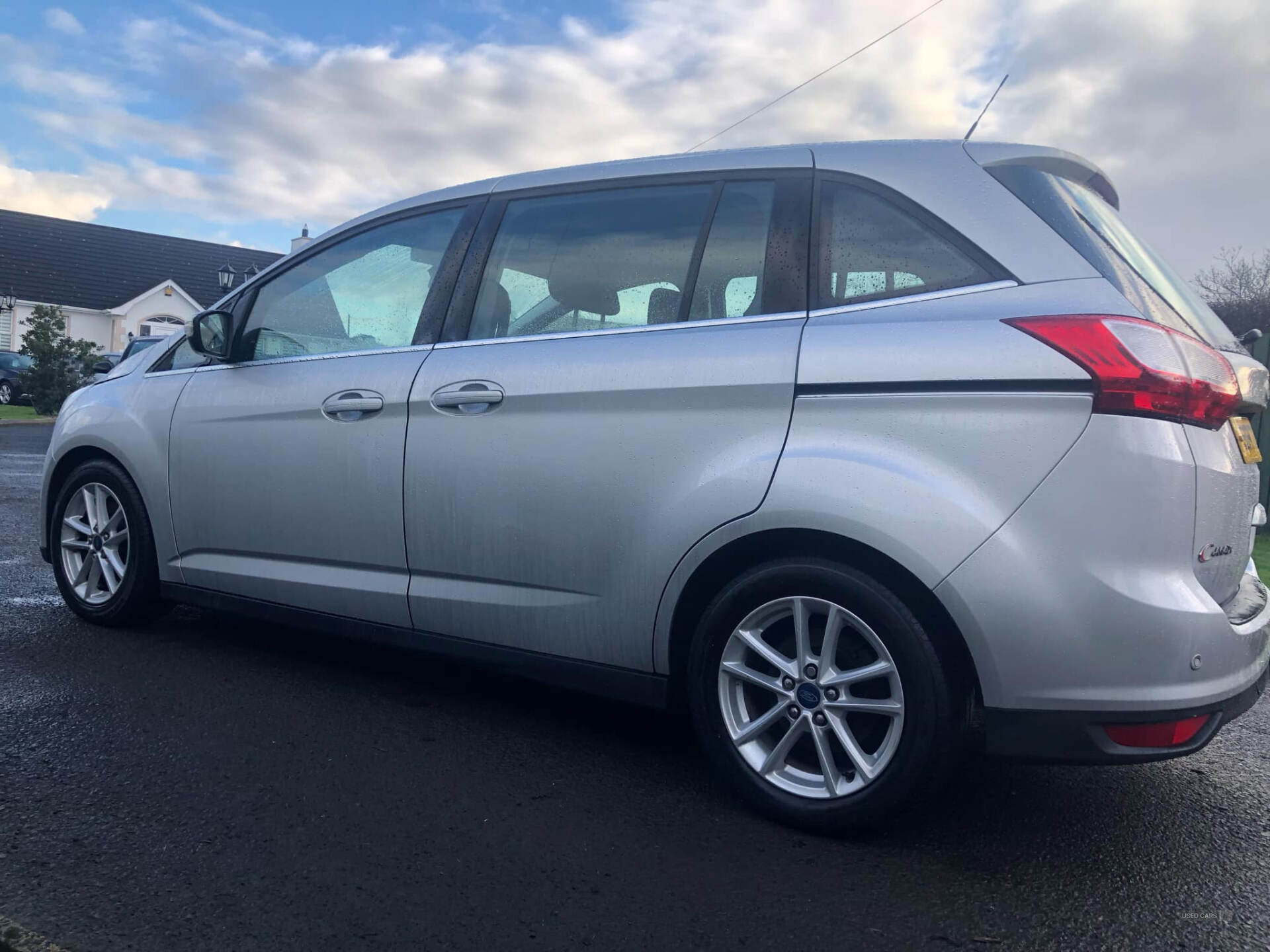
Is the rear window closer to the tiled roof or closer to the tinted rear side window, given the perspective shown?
the tinted rear side window

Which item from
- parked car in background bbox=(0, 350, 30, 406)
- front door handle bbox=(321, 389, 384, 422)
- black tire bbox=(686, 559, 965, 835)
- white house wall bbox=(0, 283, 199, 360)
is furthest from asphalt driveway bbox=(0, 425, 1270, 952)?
white house wall bbox=(0, 283, 199, 360)

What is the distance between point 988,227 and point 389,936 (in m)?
2.23

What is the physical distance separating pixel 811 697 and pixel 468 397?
4.86 feet

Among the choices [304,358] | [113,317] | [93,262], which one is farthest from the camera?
[93,262]

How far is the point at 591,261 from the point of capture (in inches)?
143

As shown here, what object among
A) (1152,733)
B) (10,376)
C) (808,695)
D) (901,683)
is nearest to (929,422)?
(901,683)

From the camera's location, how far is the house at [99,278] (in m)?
43.8

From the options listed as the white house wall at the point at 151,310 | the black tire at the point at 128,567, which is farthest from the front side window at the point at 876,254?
the white house wall at the point at 151,310

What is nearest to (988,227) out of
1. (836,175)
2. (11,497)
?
(836,175)

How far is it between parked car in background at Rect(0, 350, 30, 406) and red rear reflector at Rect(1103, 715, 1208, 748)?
1336 inches

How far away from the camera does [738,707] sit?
3.03m

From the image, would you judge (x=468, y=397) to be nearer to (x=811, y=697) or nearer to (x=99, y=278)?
(x=811, y=697)

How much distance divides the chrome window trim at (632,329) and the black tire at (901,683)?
2.27 ft

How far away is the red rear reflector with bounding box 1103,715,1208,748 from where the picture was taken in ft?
8.44
